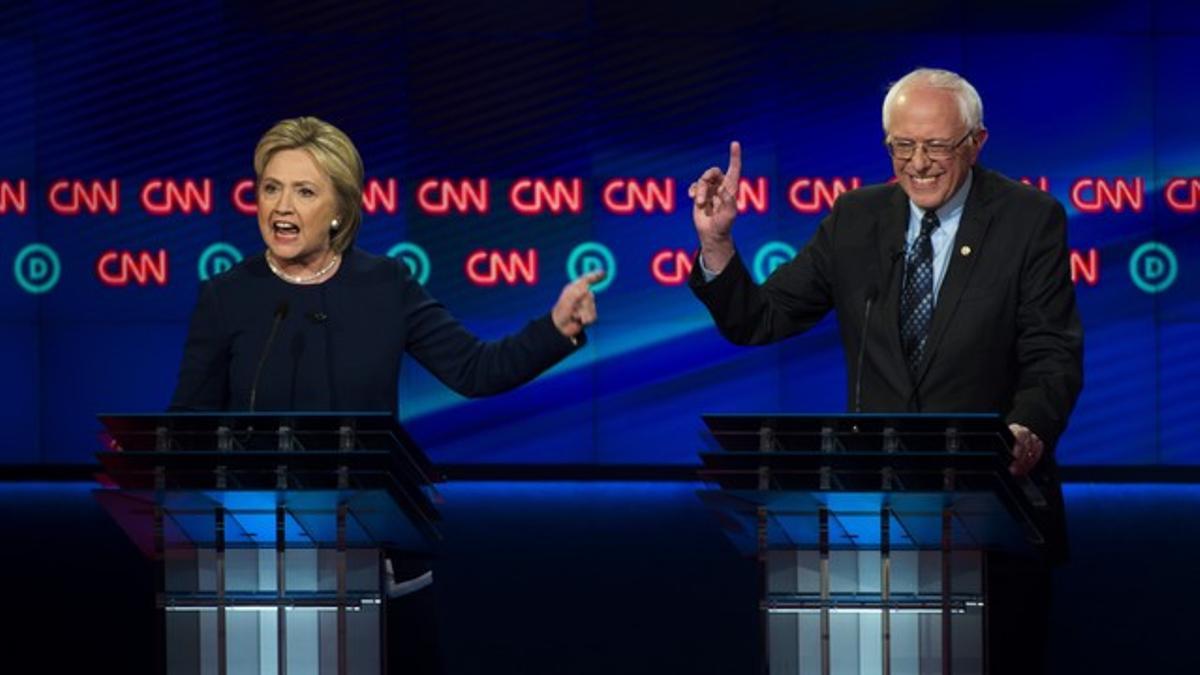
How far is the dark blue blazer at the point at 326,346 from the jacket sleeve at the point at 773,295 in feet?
0.92

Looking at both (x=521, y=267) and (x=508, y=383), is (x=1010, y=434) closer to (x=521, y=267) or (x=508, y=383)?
(x=508, y=383)

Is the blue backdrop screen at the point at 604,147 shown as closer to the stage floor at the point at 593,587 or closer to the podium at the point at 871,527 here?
the stage floor at the point at 593,587

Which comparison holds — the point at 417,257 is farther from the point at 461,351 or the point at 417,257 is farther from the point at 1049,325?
the point at 1049,325

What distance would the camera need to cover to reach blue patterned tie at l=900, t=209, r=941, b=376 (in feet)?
11.8

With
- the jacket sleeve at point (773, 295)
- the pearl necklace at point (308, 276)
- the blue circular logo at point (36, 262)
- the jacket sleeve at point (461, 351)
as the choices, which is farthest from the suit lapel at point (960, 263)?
the blue circular logo at point (36, 262)

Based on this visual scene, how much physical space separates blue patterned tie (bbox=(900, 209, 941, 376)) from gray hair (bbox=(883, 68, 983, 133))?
216mm

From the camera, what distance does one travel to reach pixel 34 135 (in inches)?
432

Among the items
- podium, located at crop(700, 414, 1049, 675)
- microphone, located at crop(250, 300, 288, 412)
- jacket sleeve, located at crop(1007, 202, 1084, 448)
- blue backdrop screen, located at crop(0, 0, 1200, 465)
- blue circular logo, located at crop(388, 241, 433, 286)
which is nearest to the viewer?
podium, located at crop(700, 414, 1049, 675)

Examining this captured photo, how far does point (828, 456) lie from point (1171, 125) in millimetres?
8337

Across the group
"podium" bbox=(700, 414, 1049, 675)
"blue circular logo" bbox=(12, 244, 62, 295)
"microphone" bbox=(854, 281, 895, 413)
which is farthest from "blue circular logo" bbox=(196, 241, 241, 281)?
"podium" bbox=(700, 414, 1049, 675)

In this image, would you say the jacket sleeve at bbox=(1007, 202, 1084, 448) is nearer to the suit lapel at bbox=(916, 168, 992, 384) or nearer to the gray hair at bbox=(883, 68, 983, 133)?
the suit lapel at bbox=(916, 168, 992, 384)

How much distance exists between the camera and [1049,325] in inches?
140

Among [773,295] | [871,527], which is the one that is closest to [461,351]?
[773,295]

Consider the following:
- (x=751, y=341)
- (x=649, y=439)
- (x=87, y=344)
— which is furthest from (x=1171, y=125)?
(x=751, y=341)
